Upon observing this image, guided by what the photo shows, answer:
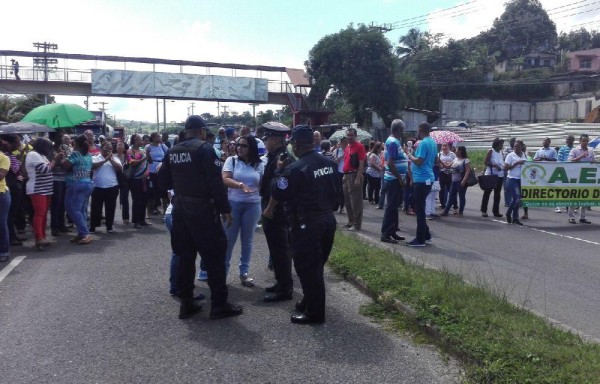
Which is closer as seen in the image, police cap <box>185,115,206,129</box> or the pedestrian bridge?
police cap <box>185,115,206,129</box>

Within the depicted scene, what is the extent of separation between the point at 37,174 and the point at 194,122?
4.49 m

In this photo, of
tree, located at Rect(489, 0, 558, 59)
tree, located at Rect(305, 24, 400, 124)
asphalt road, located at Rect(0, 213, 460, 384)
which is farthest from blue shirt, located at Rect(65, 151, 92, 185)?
tree, located at Rect(489, 0, 558, 59)

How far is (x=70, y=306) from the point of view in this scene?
620 centimetres

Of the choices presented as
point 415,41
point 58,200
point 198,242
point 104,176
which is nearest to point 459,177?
point 104,176

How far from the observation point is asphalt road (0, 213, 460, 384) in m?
4.45

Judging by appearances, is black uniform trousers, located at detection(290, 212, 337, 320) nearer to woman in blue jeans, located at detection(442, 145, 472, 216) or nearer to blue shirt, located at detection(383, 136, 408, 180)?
blue shirt, located at detection(383, 136, 408, 180)

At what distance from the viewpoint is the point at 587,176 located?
12.5 metres

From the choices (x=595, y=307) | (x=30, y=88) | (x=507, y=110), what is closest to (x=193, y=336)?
(x=595, y=307)

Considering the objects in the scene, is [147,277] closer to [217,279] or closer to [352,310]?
[217,279]

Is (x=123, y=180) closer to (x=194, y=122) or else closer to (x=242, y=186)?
(x=242, y=186)

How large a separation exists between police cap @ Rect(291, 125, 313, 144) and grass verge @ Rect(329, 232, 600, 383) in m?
1.83

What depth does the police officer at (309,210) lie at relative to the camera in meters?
5.39

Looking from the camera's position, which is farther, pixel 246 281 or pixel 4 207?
pixel 4 207

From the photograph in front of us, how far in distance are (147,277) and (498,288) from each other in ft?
14.0
